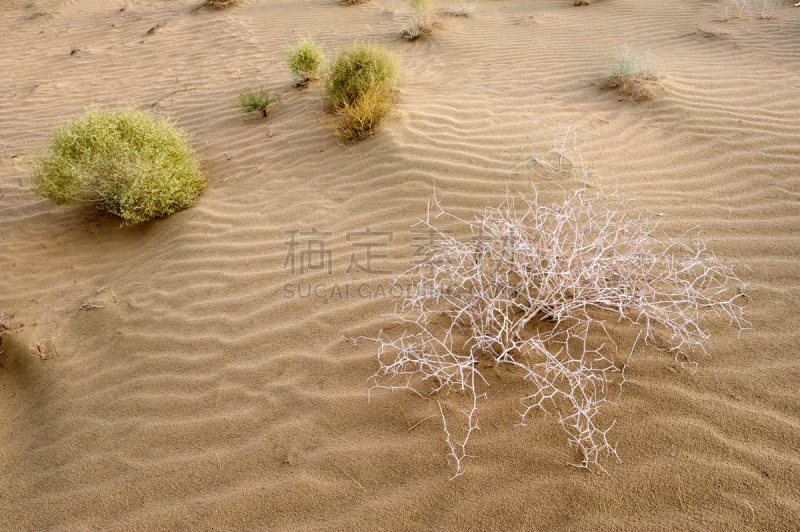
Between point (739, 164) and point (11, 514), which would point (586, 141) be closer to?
point (739, 164)

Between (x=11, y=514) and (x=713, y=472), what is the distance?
2921 millimetres

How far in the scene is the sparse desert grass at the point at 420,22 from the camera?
6.88 m

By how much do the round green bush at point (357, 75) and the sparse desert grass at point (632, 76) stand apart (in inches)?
91.0

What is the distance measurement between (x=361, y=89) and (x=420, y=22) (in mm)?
3321

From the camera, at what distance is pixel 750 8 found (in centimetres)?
631

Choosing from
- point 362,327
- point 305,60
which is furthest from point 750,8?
point 362,327

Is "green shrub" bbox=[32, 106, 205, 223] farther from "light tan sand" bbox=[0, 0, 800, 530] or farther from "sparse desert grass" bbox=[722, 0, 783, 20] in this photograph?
"sparse desert grass" bbox=[722, 0, 783, 20]

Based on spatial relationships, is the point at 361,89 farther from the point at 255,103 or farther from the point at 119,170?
the point at 119,170

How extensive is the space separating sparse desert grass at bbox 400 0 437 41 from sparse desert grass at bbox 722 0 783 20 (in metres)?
4.16

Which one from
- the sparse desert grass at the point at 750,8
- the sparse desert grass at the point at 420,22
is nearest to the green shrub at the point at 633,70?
the sparse desert grass at the point at 750,8

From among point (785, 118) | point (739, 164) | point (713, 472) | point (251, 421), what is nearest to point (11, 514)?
point (251, 421)

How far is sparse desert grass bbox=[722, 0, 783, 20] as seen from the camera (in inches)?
239

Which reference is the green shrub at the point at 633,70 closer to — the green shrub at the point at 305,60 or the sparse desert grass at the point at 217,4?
the green shrub at the point at 305,60

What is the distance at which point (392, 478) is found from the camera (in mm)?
1794
